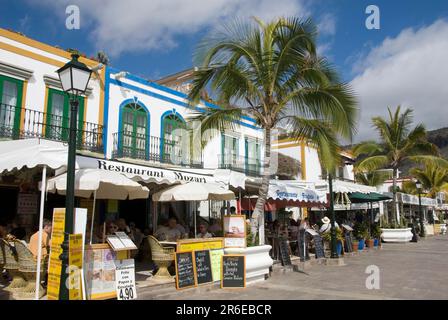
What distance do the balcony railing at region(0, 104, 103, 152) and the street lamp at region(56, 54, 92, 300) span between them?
521cm

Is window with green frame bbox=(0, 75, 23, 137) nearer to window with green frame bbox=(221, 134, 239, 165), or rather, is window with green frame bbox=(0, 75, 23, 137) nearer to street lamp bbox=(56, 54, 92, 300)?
street lamp bbox=(56, 54, 92, 300)

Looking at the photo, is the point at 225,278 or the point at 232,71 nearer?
the point at 225,278

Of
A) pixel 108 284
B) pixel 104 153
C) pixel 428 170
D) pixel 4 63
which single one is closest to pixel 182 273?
pixel 108 284

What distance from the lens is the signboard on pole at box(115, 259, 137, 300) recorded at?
7000mm

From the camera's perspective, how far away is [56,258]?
6.40 m

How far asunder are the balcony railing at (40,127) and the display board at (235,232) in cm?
501

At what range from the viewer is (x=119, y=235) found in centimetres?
750

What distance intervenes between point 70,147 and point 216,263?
4398 mm

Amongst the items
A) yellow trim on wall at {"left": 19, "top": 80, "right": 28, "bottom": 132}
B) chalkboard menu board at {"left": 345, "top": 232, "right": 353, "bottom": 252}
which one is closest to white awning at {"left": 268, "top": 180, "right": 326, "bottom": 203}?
chalkboard menu board at {"left": 345, "top": 232, "right": 353, "bottom": 252}

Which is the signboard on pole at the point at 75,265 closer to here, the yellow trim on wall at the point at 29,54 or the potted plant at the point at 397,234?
the yellow trim on wall at the point at 29,54

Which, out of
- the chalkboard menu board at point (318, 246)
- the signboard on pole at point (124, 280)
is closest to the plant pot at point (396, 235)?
the chalkboard menu board at point (318, 246)

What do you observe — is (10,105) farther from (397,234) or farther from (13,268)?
(397,234)
